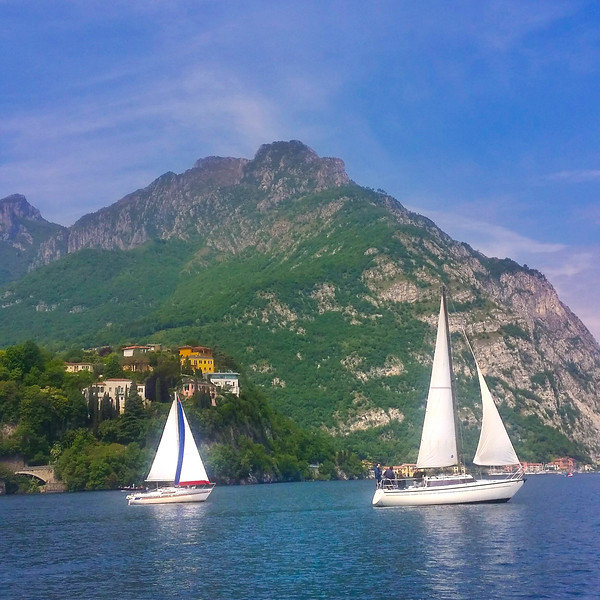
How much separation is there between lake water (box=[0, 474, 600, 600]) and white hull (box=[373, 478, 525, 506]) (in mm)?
872

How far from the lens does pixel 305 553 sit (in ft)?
172

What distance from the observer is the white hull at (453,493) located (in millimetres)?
78312

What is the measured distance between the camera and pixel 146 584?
140ft

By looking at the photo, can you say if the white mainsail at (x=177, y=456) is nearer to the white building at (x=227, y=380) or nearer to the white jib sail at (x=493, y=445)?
the white jib sail at (x=493, y=445)

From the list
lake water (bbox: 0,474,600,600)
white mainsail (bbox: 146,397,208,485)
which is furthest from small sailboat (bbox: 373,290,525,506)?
Answer: white mainsail (bbox: 146,397,208,485)

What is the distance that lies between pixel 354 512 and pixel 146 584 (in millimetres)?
42085

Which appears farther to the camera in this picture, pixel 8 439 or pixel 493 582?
pixel 8 439

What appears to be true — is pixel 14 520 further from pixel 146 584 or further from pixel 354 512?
pixel 146 584

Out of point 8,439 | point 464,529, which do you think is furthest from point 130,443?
point 464,529

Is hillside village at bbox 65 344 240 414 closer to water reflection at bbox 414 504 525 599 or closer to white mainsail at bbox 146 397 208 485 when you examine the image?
white mainsail at bbox 146 397 208 485

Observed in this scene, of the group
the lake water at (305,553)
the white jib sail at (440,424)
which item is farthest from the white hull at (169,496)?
the white jib sail at (440,424)

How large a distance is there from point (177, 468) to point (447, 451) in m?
35.3

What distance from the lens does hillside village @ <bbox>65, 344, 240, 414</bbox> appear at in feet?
506

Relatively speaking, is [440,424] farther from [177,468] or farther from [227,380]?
[227,380]
